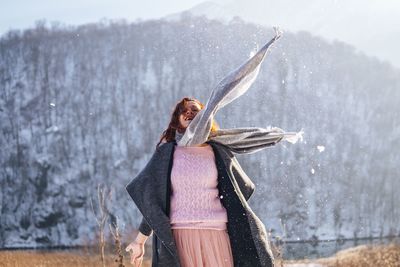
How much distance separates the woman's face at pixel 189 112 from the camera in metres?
3.50

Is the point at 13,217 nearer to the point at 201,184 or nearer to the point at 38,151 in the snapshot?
the point at 38,151

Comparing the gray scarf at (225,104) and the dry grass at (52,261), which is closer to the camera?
the gray scarf at (225,104)

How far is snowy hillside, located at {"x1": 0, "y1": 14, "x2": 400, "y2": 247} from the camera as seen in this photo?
220 feet

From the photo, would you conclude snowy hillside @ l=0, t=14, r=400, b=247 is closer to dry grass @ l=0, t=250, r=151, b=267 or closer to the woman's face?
dry grass @ l=0, t=250, r=151, b=267

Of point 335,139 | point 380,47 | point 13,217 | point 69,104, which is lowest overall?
point 13,217

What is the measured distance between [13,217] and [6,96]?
16.1 meters

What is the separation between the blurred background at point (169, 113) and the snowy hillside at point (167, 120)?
5.8 inches

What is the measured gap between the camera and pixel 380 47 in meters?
89.8

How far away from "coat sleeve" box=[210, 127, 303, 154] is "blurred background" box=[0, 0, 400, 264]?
55.4 meters

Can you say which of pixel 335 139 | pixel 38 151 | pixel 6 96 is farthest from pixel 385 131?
pixel 6 96

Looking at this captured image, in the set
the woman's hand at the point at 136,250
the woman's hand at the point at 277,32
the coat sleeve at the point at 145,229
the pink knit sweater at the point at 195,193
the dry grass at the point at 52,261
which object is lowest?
the dry grass at the point at 52,261

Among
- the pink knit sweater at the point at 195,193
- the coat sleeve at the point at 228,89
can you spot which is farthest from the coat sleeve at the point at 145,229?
the coat sleeve at the point at 228,89

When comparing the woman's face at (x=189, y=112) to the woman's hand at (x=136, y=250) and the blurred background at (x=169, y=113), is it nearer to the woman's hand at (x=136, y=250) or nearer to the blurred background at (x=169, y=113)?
the woman's hand at (x=136, y=250)

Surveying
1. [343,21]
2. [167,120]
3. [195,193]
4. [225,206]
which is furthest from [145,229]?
[343,21]
